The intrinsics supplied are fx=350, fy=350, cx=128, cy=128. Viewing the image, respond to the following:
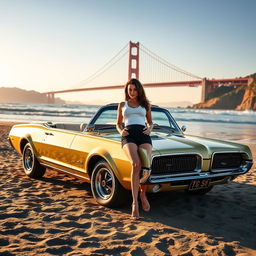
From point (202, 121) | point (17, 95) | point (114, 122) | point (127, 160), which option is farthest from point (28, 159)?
point (17, 95)

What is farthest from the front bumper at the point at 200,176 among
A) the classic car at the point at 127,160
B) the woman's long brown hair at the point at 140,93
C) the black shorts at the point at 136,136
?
the woman's long brown hair at the point at 140,93

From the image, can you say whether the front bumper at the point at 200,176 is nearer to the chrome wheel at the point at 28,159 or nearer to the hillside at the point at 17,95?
the chrome wheel at the point at 28,159

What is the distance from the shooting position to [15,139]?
6129 millimetres

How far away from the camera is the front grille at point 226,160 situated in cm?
414

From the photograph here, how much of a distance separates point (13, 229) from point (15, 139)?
2925mm

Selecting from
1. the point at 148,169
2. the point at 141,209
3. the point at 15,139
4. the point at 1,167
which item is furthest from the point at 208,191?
the point at 1,167

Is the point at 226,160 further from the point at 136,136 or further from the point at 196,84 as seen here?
the point at 196,84

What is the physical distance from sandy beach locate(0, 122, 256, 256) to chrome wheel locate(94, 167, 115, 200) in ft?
0.55

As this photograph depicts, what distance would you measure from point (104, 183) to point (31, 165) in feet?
6.97

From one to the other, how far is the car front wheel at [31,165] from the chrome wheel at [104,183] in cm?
166

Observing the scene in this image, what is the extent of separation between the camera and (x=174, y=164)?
3.82 meters

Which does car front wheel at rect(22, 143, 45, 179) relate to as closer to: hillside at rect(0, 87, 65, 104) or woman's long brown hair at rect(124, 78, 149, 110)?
woman's long brown hair at rect(124, 78, 149, 110)

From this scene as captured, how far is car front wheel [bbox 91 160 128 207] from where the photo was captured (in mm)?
3988

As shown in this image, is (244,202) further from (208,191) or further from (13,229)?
(13,229)
